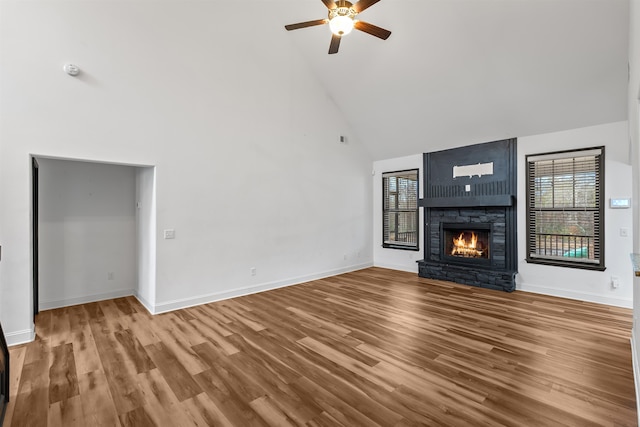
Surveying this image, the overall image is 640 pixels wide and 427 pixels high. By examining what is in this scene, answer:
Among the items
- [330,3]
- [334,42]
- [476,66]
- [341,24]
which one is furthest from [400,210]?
[330,3]

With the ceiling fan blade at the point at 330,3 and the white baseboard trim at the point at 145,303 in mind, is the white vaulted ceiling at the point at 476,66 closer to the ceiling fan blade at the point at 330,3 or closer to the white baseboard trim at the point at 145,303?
the ceiling fan blade at the point at 330,3

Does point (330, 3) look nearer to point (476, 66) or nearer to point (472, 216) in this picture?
point (476, 66)

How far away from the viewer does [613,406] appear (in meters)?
2.10

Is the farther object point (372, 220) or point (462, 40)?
point (372, 220)

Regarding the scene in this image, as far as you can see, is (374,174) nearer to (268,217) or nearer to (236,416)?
(268,217)

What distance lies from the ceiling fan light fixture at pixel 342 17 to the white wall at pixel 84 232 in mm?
3930

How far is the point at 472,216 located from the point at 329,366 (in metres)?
4.32

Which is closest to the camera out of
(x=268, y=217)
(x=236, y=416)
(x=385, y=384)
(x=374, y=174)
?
(x=236, y=416)

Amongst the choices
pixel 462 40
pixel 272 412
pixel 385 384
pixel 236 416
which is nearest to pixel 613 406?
pixel 385 384

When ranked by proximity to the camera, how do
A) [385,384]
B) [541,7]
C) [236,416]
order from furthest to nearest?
1. [541,7]
2. [385,384]
3. [236,416]

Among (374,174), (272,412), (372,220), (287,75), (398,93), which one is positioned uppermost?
(287,75)

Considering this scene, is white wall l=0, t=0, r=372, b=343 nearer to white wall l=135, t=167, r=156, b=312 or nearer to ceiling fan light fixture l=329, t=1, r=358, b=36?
white wall l=135, t=167, r=156, b=312

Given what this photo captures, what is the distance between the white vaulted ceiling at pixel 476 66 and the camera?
354cm

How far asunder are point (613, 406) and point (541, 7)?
12.9ft
